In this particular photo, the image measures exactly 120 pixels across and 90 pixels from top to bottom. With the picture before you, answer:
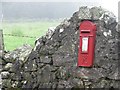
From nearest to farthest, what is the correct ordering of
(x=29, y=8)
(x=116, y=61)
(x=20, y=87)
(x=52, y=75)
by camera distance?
(x=116, y=61)
(x=52, y=75)
(x=20, y=87)
(x=29, y=8)

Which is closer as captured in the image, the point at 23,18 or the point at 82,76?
the point at 82,76

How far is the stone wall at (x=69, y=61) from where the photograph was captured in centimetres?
601

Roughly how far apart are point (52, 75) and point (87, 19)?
4.02 feet

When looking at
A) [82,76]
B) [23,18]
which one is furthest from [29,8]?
[82,76]

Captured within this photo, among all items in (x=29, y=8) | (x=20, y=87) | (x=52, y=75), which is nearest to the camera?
(x=52, y=75)

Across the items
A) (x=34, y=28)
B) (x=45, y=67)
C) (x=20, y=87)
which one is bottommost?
(x=20, y=87)

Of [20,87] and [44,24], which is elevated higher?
[44,24]

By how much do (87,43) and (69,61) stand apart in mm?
499

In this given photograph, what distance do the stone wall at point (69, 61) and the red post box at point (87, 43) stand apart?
0.09 m

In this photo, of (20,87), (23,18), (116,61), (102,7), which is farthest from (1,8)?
(116,61)

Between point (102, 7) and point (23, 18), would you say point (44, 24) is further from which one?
point (102, 7)

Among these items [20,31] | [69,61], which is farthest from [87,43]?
[20,31]

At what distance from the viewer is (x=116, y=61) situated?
5980mm

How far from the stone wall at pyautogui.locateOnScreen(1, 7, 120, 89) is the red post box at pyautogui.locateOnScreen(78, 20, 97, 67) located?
93 millimetres
